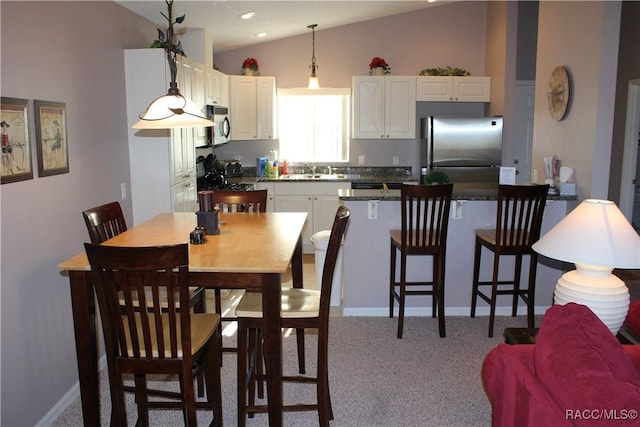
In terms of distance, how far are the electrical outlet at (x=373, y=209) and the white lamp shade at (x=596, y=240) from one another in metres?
1.92

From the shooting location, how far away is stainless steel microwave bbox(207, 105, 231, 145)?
522 centimetres

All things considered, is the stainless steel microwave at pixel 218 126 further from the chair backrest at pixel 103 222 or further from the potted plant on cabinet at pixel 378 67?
the chair backrest at pixel 103 222

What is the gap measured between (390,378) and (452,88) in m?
4.23

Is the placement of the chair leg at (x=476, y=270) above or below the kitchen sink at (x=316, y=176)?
below

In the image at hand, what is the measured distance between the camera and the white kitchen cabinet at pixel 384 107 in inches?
250

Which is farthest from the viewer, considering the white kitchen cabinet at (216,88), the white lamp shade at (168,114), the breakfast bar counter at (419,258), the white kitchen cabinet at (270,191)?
the white kitchen cabinet at (270,191)

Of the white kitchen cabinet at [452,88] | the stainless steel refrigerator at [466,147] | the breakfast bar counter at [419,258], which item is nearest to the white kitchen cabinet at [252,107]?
the white kitchen cabinet at [452,88]

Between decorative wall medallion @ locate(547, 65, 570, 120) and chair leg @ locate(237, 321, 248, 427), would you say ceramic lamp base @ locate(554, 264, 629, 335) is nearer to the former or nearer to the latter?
chair leg @ locate(237, 321, 248, 427)

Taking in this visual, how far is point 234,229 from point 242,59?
13.9 feet

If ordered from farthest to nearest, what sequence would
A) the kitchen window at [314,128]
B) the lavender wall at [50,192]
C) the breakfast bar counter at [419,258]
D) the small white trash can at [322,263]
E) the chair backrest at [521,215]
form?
the kitchen window at [314,128] → the small white trash can at [322,263] → the breakfast bar counter at [419,258] → the chair backrest at [521,215] → the lavender wall at [50,192]

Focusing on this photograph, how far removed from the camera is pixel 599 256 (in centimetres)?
208

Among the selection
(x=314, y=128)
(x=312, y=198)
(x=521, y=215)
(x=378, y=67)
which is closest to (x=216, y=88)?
(x=312, y=198)

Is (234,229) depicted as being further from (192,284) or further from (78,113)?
(78,113)

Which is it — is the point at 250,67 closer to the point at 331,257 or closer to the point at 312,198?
the point at 312,198
